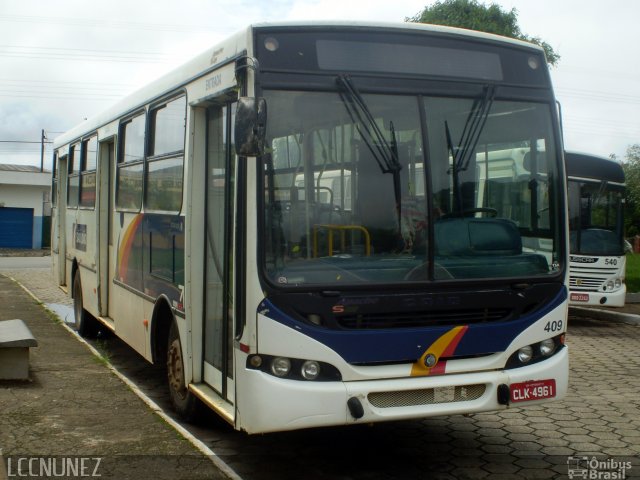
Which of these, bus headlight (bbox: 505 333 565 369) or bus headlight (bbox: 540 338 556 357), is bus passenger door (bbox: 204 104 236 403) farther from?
bus headlight (bbox: 540 338 556 357)

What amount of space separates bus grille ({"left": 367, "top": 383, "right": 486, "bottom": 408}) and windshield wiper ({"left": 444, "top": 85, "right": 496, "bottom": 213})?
1.16 m

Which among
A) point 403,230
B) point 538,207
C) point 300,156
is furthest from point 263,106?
point 538,207

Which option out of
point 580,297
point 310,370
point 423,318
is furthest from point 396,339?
point 580,297

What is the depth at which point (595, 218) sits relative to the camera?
15023 mm

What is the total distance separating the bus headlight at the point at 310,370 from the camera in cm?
528

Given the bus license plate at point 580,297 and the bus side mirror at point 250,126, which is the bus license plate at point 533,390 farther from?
the bus license plate at point 580,297

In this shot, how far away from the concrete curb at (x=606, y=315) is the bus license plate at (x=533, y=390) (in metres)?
9.62

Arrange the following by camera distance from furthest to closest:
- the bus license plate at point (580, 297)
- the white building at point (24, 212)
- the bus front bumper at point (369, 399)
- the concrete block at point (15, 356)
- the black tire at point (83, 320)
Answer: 1. the white building at point (24, 212)
2. the bus license plate at point (580, 297)
3. the black tire at point (83, 320)
4. the concrete block at point (15, 356)
5. the bus front bumper at point (369, 399)

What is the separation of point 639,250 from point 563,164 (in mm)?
51689

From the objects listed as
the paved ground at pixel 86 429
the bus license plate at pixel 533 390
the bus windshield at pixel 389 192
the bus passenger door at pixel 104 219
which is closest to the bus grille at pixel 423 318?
the bus windshield at pixel 389 192

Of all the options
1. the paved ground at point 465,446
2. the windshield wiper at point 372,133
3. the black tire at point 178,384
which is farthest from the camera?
the black tire at point 178,384

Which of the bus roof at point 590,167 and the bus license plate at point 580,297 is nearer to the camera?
the bus license plate at point 580,297

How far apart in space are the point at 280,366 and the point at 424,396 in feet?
3.08

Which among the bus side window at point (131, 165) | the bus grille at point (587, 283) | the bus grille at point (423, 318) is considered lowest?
the bus grille at point (587, 283)
